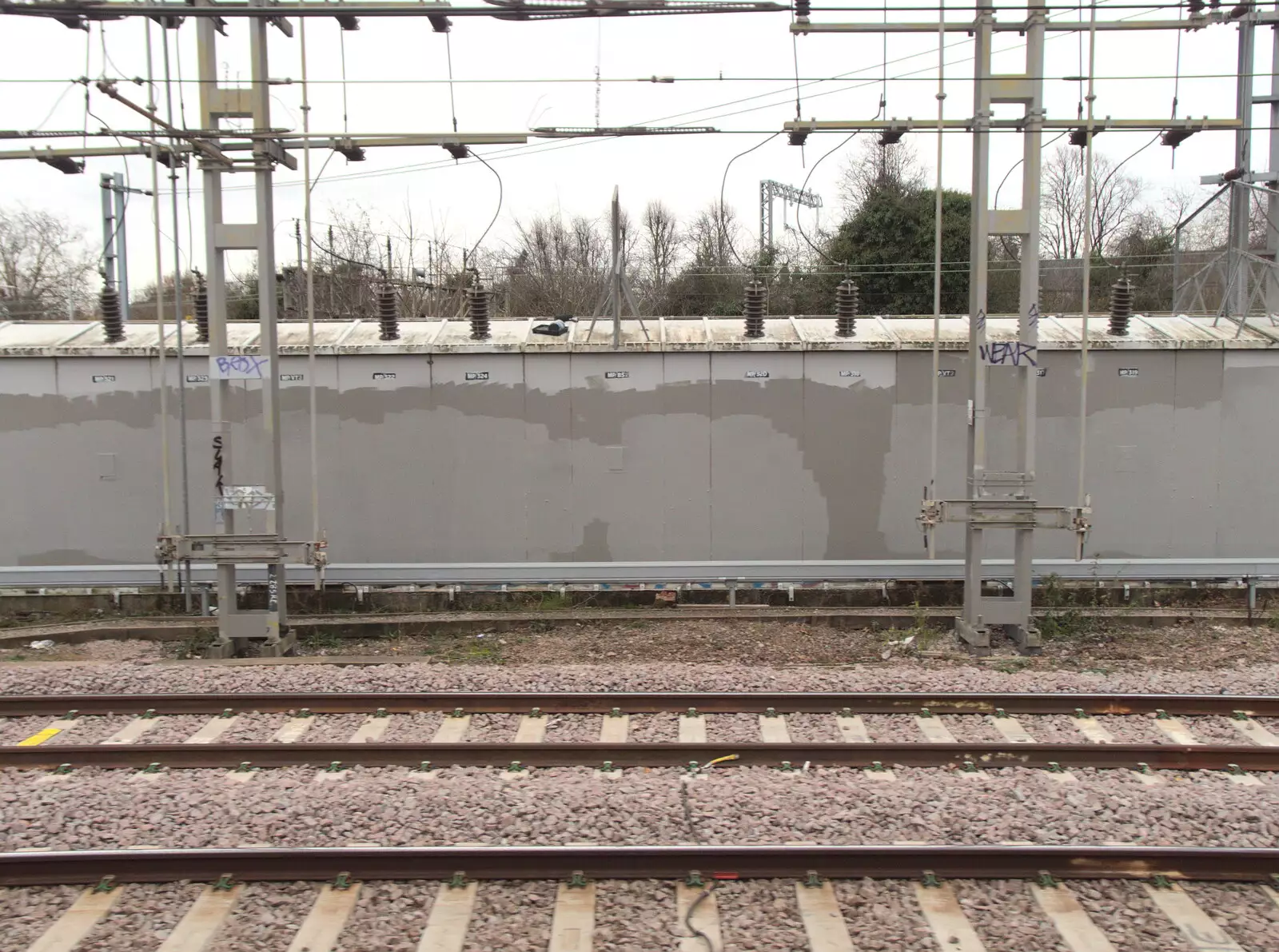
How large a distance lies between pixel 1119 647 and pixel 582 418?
6667 mm

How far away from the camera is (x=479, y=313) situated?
1142 centimetres

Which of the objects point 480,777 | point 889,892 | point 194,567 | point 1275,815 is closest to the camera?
point 889,892

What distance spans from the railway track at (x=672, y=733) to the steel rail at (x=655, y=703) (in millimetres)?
11

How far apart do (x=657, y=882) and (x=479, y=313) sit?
326 inches

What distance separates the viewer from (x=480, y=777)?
19.5ft

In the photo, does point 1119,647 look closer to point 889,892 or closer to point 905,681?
point 905,681

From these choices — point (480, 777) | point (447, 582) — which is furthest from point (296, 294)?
point (480, 777)

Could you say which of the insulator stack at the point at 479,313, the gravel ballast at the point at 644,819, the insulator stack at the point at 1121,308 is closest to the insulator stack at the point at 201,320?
the insulator stack at the point at 479,313

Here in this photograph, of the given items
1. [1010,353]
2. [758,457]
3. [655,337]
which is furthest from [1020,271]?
[655,337]

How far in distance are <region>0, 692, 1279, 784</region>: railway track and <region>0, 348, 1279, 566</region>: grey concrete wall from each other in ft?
13.7

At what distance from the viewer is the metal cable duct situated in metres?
11.4

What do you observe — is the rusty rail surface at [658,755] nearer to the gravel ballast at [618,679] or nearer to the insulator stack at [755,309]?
the gravel ballast at [618,679]

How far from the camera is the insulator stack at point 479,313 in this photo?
11.4m

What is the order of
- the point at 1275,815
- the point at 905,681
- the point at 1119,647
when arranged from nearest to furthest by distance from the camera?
the point at 1275,815
the point at 905,681
the point at 1119,647
